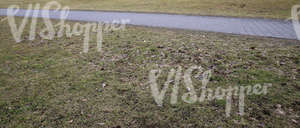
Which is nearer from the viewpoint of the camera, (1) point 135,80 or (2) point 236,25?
(1) point 135,80

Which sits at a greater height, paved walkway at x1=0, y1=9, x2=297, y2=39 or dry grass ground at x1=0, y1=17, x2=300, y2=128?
paved walkway at x1=0, y1=9, x2=297, y2=39

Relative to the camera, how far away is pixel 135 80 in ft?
14.0

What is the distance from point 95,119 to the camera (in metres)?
3.15

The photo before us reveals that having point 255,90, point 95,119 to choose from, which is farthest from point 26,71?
point 255,90

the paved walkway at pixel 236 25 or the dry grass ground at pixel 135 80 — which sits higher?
the paved walkway at pixel 236 25

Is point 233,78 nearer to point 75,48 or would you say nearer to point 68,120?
point 68,120

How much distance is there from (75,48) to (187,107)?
179 inches

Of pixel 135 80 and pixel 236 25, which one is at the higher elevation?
pixel 236 25

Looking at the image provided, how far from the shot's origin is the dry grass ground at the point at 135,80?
3.13 metres

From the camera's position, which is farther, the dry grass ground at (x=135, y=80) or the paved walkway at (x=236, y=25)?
the paved walkway at (x=236, y=25)

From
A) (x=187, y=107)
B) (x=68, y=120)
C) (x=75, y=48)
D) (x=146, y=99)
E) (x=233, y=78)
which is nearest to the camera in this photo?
(x=68, y=120)

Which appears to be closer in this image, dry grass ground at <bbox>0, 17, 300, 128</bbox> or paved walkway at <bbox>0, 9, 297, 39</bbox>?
dry grass ground at <bbox>0, 17, 300, 128</bbox>

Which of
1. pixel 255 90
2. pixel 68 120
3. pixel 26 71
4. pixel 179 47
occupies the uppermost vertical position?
pixel 179 47

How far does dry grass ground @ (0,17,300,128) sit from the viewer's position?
123 inches
